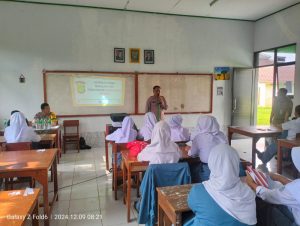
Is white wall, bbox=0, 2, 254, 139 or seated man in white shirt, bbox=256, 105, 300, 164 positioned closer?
seated man in white shirt, bbox=256, 105, 300, 164

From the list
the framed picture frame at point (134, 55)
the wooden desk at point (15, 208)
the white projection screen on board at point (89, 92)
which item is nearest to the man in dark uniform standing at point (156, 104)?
the white projection screen on board at point (89, 92)

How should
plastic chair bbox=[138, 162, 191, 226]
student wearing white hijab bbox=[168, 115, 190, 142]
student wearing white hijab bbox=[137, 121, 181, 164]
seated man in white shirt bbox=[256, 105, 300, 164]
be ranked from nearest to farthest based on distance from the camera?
plastic chair bbox=[138, 162, 191, 226] → student wearing white hijab bbox=[137, 121, 181, 164] → student wearing white hijab bbox=[168, 115, 190, 142] → seated man in white shirt bbox=[256, 105, 300, 164]

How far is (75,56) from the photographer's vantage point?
605cm

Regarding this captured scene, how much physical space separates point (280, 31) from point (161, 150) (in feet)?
17.9

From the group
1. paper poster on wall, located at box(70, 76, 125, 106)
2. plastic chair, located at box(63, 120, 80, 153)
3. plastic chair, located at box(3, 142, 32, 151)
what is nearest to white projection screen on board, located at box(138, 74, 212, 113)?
paper poster on wall, located at box(70, 76, 125, 106)

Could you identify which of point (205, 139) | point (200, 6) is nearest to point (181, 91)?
point (200, 6)

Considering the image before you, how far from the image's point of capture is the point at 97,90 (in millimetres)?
6258

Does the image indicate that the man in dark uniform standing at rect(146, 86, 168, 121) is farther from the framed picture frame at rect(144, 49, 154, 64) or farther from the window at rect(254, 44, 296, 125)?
the window at rect(254, 44, 296, 125)

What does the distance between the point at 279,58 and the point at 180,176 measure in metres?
5.60

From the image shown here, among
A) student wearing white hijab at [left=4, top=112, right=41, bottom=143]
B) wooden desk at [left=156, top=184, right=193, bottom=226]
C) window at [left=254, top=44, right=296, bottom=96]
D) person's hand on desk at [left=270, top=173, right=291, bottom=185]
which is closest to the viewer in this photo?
wooden desk at [left=156, top=184, right=193, bottom=226]

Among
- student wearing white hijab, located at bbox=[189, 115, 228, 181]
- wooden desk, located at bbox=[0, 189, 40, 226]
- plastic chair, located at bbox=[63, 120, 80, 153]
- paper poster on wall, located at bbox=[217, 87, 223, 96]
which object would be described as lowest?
plastic chair, located at bbox=[63, 120, 80, 153]

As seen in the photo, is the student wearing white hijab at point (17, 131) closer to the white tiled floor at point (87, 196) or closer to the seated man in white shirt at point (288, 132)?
the white tiled floor at point (87, 196)

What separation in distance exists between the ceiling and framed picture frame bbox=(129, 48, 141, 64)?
3.25ft

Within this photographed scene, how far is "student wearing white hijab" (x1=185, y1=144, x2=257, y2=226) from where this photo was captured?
4.70ft
